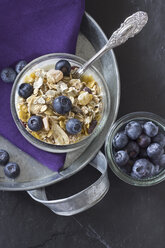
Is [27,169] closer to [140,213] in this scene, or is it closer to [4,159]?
[4,159]

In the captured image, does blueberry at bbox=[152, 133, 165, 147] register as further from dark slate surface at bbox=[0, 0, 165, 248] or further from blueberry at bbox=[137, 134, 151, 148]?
dark slate surface at bbox=[0, 0, 165, 248]

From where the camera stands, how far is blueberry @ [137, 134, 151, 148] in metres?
1.14

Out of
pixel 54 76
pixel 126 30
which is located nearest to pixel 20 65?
pixel 54 76

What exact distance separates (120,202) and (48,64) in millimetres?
598

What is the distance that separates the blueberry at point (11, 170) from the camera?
113 cm

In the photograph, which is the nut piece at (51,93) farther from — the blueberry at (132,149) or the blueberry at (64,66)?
the blueberry at (132,149)

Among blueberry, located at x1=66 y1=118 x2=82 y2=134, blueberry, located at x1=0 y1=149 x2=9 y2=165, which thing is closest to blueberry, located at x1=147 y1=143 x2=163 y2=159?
blueberry, located at x1=66 y1=118 x2=82 y2=134

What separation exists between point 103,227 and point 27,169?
0.39 m

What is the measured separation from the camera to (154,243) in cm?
131

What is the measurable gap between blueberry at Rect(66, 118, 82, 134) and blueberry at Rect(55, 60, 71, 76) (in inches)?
6.7

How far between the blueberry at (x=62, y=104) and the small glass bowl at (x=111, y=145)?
0.78 feet

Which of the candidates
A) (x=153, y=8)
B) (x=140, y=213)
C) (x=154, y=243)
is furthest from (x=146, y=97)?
(x=154, y=243)

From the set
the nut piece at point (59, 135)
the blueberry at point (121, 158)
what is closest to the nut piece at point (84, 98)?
the nut piece at point (59, 135)

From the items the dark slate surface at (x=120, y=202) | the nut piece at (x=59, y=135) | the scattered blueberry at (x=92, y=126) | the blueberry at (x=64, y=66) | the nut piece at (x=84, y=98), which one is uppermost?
the blueberry at (x=64, y=66)
